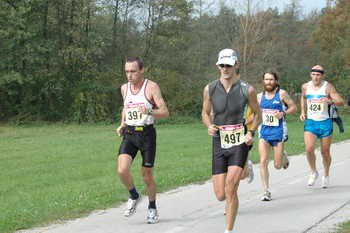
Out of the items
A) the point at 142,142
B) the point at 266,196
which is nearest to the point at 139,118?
the point at 142,142

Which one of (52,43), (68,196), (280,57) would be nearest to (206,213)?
(68,196)

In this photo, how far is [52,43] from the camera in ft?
129

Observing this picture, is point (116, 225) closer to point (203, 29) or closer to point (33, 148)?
point (33, 148)

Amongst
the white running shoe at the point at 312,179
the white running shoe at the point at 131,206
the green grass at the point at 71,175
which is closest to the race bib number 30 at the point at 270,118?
the white running shoe at the point at 312,179

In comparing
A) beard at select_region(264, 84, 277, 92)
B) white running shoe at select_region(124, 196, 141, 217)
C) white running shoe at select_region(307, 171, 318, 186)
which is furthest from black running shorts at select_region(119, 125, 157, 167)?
white running shoe at select_region(307, 171, 318, 186)

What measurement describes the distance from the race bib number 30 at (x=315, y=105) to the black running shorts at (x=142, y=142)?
3.90m

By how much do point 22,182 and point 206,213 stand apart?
5.14 meters

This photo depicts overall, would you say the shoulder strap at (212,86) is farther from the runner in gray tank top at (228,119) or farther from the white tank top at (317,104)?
the white tank top at (317,104)

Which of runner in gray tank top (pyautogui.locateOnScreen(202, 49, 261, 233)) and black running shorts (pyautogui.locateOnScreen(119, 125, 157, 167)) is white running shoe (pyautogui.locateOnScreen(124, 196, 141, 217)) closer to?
black running shorts (pyautogui.locateOnScreen(119, 125, 157, 167))

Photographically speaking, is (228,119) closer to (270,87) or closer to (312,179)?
(270,87)

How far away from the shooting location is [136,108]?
24.3 ft

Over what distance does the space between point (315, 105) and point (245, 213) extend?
3.08 m

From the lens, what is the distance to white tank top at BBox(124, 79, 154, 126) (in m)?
7.39

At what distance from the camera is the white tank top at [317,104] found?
33.9 feet
